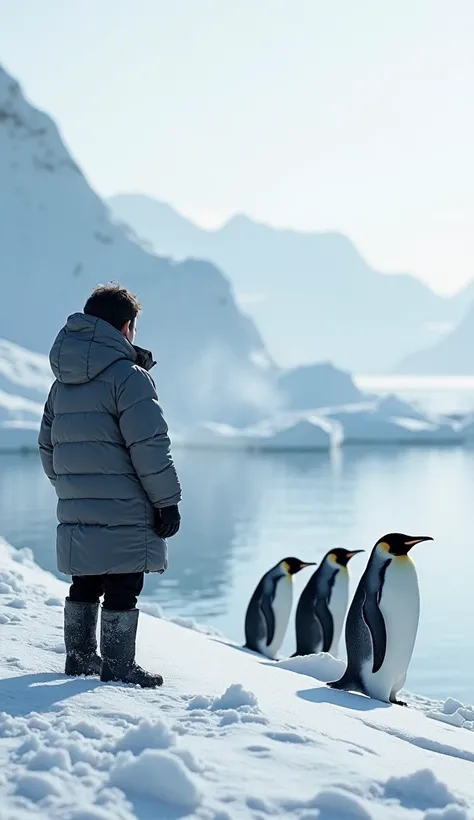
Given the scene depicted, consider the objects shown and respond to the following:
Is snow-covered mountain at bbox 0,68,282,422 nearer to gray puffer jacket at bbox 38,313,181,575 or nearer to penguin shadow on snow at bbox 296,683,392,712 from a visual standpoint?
penguin shadow on snow at bbox 296,683,392,712

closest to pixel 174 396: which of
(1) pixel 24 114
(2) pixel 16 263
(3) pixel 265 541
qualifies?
(2) pixel 16 263

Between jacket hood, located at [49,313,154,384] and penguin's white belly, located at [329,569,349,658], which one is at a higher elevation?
jacket hood, located at [49,313,154,384]

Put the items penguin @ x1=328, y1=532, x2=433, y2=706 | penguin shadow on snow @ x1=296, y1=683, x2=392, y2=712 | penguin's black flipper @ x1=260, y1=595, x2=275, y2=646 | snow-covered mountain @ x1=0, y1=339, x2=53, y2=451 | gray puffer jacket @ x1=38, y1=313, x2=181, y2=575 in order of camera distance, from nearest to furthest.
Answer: gray puffer jacket @ x1=38, y1=313, x2=181, y2=575 → penguin shadow on snow @ x1=296, y1=683, x2=392, y2=712 → penguin @ x1=328, y1=532, x2=433, y2=706 → penguin's black flipper @ x1=260, y1=595, x2=275, y2=646 → snow-covered mountain @ x1=0, y1=339, x2=53, y2=451

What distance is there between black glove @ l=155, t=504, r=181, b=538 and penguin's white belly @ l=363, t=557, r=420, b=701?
59.5 inches

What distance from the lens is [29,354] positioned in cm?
3478

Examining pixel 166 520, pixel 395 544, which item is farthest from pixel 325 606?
pixel 166 520

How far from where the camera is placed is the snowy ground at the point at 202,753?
2062 mm

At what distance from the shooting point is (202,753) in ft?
7.52

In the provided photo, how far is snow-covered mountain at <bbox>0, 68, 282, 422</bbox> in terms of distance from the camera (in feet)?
124

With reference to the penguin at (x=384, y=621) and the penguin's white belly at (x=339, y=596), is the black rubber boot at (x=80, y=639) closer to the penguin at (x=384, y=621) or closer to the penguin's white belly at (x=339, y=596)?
the penguin at (x=384, y=621)

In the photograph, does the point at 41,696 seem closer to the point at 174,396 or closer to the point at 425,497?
the point at 425,497

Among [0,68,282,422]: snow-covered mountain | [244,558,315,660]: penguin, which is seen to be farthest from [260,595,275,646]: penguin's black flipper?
[0,68,282,422]: snow-covered mountain

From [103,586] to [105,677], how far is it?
27 cm

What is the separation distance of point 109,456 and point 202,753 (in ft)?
3.04
